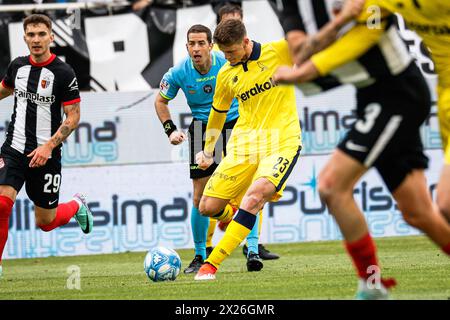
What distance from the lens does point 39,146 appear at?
10.1 meters

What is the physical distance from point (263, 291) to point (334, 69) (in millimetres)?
2243

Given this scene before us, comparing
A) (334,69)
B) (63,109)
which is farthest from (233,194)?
(334,69)

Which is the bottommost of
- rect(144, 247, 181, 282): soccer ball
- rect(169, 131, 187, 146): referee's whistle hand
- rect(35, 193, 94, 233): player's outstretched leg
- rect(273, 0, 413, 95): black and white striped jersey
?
rect(144, 247, 181, 282): soccer ball

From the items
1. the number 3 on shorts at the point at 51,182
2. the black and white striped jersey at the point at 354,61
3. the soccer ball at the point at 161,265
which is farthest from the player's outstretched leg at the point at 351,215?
the number 3 on shorts at the point at 51,182

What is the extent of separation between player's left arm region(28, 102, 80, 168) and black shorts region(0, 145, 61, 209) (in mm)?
152

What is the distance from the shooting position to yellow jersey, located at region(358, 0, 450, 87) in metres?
6.45

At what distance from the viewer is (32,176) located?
10.2 metres

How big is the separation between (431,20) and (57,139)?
4320mm

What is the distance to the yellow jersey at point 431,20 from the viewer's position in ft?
21.2

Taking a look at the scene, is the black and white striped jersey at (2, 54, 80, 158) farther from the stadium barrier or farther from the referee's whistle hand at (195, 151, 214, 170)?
the stadium barrier

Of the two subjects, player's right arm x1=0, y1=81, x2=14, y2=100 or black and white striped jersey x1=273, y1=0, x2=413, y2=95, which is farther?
player's right arm x1=0, y1=81, x2=14, y2=100

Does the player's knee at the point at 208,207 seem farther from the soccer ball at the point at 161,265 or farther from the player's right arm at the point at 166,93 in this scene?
the player's right arm at the point at 166,93

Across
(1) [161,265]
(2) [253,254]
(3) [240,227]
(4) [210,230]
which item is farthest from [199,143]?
(1) [161,265]

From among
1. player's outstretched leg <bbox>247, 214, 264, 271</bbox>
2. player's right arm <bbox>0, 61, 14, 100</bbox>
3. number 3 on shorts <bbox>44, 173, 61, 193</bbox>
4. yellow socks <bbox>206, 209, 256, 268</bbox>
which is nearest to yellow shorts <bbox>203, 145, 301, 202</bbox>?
yellow socks <bbox>206, 209, 256, 268</bbox>
